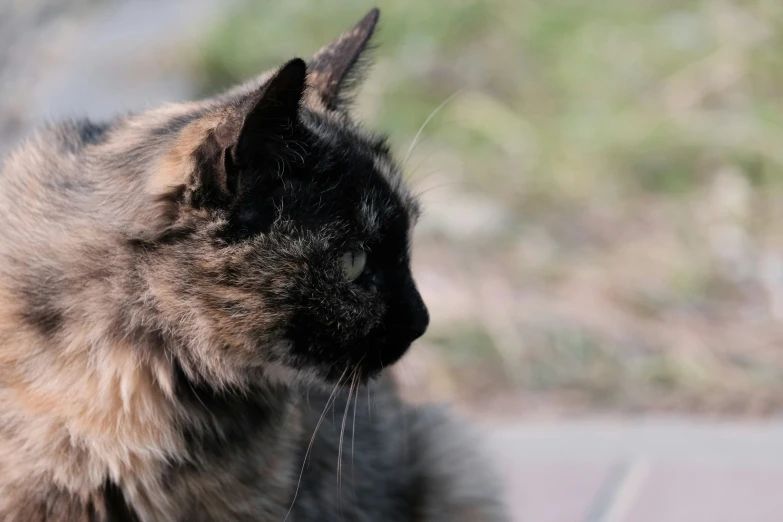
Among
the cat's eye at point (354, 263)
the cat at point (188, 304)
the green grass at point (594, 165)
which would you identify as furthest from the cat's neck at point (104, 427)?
the green grass at point (594, 165)

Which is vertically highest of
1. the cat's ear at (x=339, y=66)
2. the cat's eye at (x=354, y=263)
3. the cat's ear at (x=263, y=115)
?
the cat's ear at (x=339, y=66)

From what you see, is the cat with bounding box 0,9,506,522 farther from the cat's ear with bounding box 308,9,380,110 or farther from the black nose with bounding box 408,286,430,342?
the cat's ear with bounding box 308,9,380,110

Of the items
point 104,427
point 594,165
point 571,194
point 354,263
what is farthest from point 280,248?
point 594,165

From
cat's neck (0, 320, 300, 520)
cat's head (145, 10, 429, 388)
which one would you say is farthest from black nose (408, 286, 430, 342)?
cat's neck (0, 320, 300, 520)

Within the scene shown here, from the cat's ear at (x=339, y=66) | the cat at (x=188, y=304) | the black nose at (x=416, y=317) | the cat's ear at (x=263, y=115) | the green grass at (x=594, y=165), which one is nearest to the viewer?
the cat's ear at (x=263, y=115)

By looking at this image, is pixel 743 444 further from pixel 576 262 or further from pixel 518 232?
pixel 518 232

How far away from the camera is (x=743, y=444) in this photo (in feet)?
7.21

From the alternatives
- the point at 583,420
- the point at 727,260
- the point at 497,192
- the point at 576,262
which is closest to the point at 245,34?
the point at 497,192

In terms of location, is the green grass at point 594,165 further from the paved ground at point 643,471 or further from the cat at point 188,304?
the cat at point 188,304

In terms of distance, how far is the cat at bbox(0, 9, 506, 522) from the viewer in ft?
4.05

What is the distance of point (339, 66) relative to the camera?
5.09ft

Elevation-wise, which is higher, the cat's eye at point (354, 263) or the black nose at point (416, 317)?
the cat's eye at point (354, 263)

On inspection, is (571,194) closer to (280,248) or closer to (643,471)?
(643,471)

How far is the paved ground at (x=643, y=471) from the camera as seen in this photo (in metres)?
1.98
